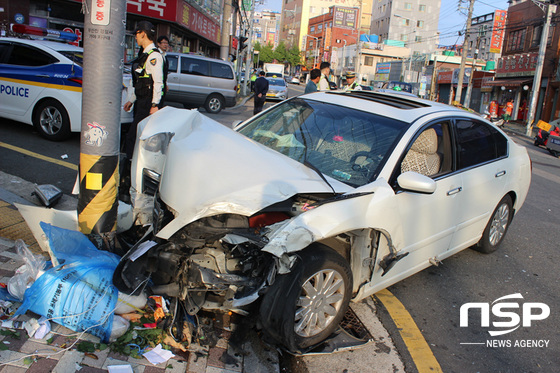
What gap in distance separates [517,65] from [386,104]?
37.2 meters

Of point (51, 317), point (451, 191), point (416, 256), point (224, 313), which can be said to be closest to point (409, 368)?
point (416, 256)

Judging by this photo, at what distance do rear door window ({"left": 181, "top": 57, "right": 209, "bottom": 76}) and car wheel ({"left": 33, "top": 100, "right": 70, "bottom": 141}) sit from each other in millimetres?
8229

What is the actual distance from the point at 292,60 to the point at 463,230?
112131 millimetres

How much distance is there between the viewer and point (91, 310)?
2.88 meters

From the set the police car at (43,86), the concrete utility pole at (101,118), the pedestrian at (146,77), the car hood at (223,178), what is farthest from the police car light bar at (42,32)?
the car hood at (223,178)

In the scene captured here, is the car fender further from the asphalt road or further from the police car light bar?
the police car light bar

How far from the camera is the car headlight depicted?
3.78m

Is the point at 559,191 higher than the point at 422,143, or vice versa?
the point at 422,143

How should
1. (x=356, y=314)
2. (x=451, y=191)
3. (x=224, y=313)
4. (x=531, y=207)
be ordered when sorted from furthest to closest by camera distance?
(x=531, y=207) → (x=451, y=191) → (x=356, y=314) → (x=224, y=313)

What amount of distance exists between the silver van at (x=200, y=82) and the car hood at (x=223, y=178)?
12549 millimetres

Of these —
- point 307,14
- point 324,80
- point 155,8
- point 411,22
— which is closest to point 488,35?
point 411,22

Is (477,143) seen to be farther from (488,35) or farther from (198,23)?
(488,35)

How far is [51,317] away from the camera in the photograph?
2.87m

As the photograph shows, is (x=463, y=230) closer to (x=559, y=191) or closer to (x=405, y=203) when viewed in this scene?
(x=405, y=203)
